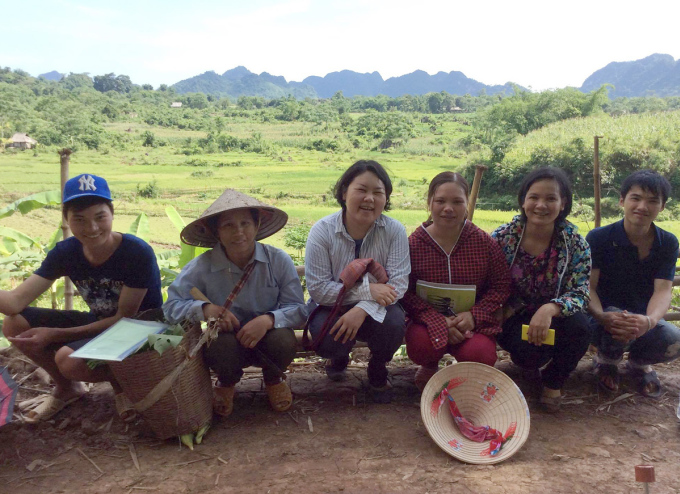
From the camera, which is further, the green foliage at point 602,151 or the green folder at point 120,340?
the green foliage at point 602,151

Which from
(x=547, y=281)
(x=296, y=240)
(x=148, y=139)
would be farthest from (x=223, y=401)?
(x=148, y=139)

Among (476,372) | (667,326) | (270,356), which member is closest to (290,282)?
(270,356)

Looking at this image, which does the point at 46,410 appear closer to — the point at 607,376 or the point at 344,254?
the point at 344,254

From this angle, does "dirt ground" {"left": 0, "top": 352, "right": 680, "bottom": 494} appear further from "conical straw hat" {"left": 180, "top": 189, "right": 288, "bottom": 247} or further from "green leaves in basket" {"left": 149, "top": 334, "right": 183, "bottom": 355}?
"conical straw hat" {"left": 180, "top": 189, "right": 288, "bottom": 247}

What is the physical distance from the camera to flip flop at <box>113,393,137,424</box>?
2186mm

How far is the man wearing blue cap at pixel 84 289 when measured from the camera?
2078mm

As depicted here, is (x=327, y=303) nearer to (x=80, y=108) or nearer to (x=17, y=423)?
(x=17, y=423)

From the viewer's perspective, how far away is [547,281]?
7.88ft

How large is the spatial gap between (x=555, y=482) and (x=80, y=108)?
17.6 meters

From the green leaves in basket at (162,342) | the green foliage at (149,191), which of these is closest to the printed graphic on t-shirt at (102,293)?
the green leaves in basket at (162,342)

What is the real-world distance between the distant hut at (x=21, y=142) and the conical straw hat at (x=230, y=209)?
1159 centimetres

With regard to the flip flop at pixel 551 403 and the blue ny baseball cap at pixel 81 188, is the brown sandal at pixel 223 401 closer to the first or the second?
the blue ny baseball cap at pixel 81 188

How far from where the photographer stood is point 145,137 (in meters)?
14.9

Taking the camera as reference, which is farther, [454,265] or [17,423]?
[454,265]
